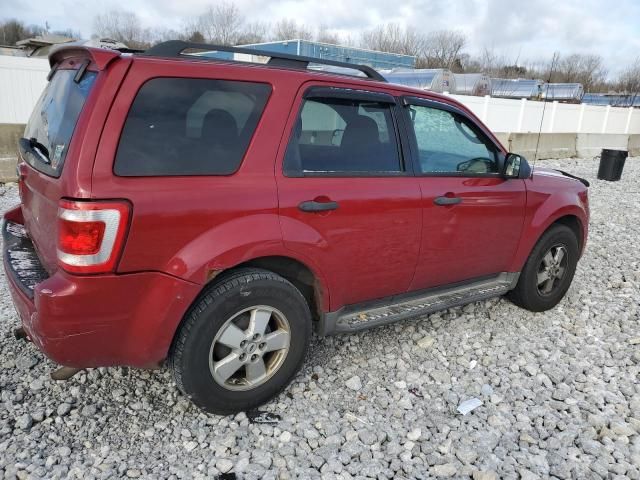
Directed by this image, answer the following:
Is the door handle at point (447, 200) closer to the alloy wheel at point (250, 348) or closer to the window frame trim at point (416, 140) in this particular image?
the window frame trim at point (416, 140)

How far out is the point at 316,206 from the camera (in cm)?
278

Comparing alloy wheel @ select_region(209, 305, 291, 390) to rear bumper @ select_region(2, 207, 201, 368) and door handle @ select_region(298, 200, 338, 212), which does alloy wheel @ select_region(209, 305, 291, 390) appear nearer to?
rear bumper @ select_region(2, 207, 201, 368)

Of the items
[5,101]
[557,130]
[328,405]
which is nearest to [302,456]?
[328,405]

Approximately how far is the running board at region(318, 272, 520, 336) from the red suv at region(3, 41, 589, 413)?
0.01m

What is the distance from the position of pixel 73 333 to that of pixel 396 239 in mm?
1875

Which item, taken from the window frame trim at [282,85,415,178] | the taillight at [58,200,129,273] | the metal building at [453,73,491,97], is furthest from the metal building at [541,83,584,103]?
the taillight at [58,200,129,273]

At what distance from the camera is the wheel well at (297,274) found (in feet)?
9.20

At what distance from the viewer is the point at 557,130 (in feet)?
74.6

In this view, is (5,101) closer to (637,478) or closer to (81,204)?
(81,204)

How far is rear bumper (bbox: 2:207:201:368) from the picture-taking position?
7.48 ft

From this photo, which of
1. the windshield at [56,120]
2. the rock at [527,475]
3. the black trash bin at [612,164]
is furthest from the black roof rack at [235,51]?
the black trash bin at [612,164]

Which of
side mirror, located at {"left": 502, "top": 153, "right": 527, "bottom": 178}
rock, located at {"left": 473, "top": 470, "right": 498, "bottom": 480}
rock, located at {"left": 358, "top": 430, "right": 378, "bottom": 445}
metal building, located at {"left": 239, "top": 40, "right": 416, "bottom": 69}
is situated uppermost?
metal building, located at {"left": 239, "top": 40, "right": 416, "bottom": 69}

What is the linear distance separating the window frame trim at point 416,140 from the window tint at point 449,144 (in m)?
0.02

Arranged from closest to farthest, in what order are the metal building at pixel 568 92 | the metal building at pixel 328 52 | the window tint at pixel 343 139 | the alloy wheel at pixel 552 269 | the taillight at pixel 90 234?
the taillight at pixel 90 234 → the window tint at pixel 343 139 → the alloy wheel at pixel 552 269 → the metal building at pixel 328 52 → the metal building at pixel 568 92
